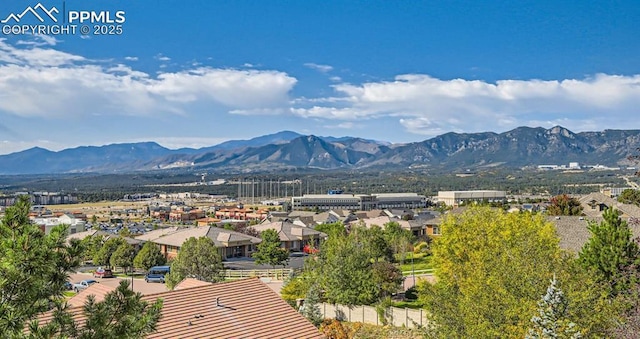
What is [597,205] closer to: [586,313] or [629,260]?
[629,260]

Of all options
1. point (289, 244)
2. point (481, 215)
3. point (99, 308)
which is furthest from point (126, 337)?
point (289, 244)

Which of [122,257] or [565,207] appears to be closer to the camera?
[122,257]

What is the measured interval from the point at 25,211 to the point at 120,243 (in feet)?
146

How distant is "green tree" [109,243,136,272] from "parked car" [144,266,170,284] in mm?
4727

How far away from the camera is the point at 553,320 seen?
11766 mm

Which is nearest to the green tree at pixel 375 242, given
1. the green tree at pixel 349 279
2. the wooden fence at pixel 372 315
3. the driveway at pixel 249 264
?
the driveway at pixel 249 264

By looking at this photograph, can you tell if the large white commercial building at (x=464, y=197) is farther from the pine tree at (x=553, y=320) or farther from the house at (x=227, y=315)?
the pine tree at (x=553, y=320)

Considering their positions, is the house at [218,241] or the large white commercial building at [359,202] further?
the large white commercial building at [359,202]

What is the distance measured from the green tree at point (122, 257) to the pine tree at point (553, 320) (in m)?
38.9

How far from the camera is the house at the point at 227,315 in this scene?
14.7 meters

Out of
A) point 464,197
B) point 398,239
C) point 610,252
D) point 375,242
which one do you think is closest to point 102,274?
point 375,242

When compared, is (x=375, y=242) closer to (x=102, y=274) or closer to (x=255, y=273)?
(x=255, y=273)

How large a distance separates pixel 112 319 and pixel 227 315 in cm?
894

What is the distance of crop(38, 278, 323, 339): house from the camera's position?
48.4 ft
